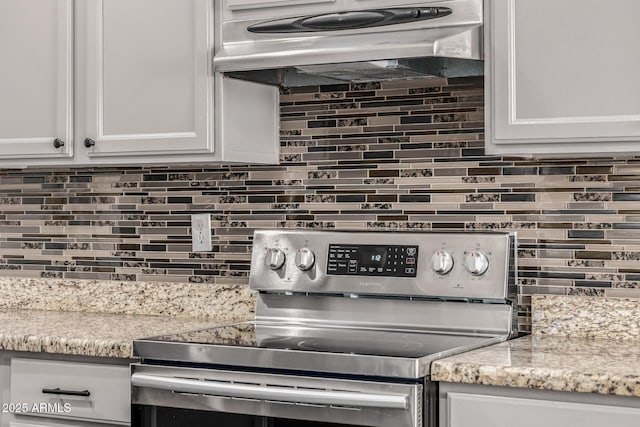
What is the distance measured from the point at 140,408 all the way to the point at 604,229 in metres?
1.25

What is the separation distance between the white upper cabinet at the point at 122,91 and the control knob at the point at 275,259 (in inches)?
11.1

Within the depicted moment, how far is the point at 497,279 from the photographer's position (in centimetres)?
247

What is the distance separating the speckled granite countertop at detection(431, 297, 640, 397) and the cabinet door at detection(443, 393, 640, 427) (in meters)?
0.04

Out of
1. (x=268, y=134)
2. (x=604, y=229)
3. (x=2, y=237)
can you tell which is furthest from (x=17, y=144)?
(x=604, y=229)

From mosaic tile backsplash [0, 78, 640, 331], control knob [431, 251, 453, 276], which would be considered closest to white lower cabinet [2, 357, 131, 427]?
mosaic tile backsplash [0, 78, 640, 331]

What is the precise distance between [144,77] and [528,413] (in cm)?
145

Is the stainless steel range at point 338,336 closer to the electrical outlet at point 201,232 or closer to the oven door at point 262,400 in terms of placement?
the oven door at point 262,400

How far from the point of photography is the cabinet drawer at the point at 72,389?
2426 mm

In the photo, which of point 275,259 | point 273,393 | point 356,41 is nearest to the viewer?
point 273,393

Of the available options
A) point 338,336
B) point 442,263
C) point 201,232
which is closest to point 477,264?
point 442,263

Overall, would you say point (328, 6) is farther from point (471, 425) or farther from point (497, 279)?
point (471, 425)

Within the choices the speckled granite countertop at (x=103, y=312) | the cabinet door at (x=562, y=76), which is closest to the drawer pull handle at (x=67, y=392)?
the speckled granite countertop at (x=103, y=312)

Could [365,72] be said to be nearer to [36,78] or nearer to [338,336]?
[338,336]

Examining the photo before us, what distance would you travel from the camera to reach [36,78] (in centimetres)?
292
